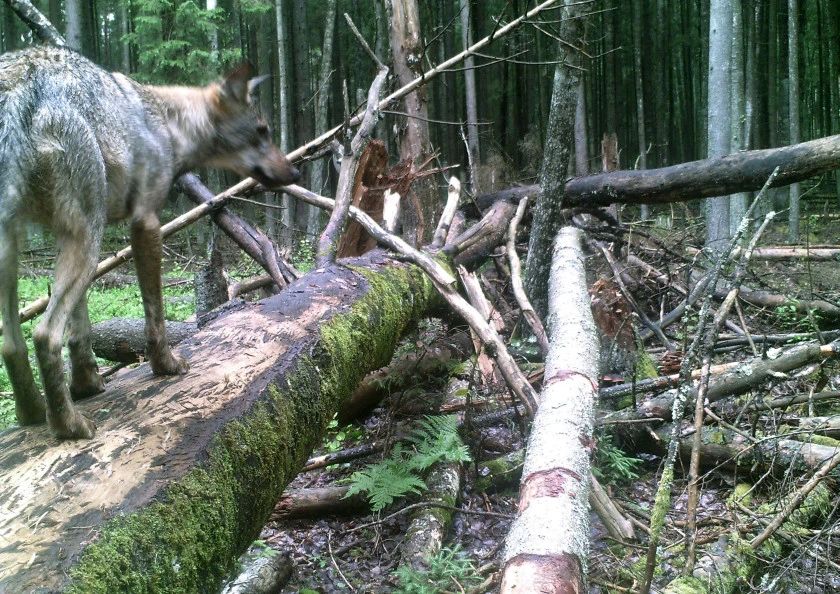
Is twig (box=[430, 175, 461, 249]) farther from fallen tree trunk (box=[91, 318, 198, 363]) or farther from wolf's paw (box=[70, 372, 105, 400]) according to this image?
wolf's paw (box=[70, 372, 105, 400])

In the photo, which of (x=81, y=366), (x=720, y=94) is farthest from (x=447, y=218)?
(x=720, y=94)

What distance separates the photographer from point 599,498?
3.47 m

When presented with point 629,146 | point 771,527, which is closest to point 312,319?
point 771,527

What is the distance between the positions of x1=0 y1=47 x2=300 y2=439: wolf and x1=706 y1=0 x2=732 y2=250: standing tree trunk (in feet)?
26.4

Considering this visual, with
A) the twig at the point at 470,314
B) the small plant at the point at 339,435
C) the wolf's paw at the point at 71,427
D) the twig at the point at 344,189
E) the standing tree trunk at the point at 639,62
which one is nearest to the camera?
the wolf's paw at the point at 71,427

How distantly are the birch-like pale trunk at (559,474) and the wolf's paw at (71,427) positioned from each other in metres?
1.80

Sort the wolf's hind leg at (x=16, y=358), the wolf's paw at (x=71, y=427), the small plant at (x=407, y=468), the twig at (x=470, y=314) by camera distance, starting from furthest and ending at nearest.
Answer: the small plant at (x=407, y=468) → the twig at (x=470, y=314) → the wolf's hind leg at (x=16, y=358) → the wolf's paw at (x=71, y=427)

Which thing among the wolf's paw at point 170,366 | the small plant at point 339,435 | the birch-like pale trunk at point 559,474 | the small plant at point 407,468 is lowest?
the small plant at point 339,435

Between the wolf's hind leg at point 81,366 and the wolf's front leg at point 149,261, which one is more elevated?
the wolf's front leg at point 149,261

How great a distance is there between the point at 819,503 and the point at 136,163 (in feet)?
15.2

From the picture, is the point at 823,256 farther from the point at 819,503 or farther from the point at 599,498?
the point at 599,498

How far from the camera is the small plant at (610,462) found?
4379 mm

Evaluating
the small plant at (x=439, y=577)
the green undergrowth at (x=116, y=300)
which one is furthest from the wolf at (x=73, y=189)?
the green undergrowth at (x=116, y=300)

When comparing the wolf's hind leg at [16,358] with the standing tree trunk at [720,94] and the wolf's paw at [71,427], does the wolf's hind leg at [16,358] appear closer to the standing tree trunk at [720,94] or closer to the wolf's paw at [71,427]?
the wolf's paw at [71,427]
